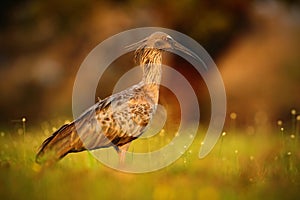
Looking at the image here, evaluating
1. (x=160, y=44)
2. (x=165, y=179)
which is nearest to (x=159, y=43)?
(x=160, y=44)

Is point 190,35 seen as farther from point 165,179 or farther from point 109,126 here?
point 165,179

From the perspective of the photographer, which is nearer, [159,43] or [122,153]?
[122,153]

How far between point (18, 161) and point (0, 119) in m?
11.0

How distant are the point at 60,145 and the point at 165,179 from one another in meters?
1.33

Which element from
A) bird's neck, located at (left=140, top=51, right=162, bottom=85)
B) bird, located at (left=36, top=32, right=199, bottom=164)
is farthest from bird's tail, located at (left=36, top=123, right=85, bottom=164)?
bird's neck, located at (left=140, top=51, right=162, bottom=85)

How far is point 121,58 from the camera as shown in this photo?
18.1 meters

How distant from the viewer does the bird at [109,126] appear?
766cm

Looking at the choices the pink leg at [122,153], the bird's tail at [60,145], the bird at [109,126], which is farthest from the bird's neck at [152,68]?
the bird's tail at [60,145]

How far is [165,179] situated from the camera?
6.96 m

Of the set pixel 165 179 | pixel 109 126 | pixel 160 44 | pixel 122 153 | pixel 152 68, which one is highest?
pixel 160 44

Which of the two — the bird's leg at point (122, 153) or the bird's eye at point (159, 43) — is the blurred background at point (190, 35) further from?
the bird's leg at point (122, 153)

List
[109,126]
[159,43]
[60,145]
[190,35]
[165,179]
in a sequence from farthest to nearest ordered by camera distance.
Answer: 1. [190,35]
2. [159,43]
3. [109,126]
4. [60,145]
5. [165,179]

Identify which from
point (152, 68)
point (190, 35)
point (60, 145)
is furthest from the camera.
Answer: point (190, 35)

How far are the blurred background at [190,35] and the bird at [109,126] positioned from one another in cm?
650
